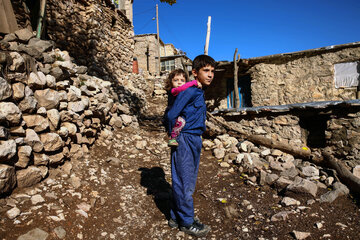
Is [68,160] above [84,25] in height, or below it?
below

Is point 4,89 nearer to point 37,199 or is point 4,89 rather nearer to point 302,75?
point 37,199

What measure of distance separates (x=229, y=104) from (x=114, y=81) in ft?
20.1

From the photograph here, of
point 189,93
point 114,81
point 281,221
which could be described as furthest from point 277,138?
point 114,81

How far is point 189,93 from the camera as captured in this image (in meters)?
2.12

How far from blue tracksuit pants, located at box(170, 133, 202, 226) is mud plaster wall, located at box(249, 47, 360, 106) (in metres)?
8.60

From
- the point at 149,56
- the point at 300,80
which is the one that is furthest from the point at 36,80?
the point at 149,56

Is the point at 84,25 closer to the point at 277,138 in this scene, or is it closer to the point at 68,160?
the point at 68,160

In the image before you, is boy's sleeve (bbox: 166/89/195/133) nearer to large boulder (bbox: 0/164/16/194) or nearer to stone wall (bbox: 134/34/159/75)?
large boulder (bbox: 0/164/16/194)

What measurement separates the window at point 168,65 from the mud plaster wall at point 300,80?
36.7ft

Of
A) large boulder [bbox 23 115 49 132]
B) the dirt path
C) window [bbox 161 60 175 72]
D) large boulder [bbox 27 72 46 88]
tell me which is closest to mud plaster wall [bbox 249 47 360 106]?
the dirt path

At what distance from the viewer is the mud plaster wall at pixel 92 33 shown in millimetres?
7051

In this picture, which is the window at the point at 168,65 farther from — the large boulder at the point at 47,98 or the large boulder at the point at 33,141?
the large boulder at the point at 33,141

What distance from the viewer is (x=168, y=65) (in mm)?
20344

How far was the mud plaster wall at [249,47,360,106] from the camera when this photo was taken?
862 cm
